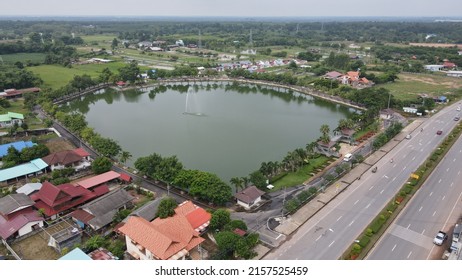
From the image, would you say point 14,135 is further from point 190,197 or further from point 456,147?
point 456,147

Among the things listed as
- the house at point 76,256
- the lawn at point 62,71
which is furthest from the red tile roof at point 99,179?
the lawn at point 62,71

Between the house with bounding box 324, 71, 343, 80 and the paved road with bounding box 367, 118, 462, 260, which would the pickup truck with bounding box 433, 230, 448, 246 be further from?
the house with bounding box 324, 71, 343, 80

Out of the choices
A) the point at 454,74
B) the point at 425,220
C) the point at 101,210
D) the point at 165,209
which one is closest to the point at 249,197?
the point at 165,209

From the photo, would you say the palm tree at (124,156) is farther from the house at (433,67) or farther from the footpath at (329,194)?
the house at (433,67)

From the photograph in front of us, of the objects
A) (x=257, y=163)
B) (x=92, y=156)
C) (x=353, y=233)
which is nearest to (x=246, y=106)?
(x=257, y=163)

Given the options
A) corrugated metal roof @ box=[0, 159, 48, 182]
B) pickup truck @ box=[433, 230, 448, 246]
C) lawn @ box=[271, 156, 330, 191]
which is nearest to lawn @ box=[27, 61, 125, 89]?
corrugated metal roof @ box=[0, 159, 48, 182]

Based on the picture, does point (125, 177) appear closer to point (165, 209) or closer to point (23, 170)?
point (165, 209)
